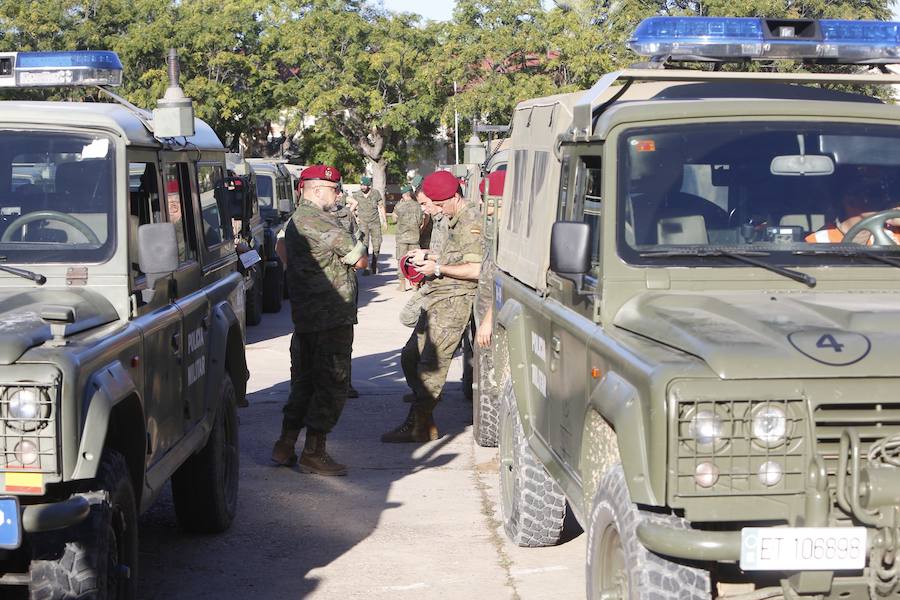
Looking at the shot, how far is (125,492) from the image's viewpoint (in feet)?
15.6

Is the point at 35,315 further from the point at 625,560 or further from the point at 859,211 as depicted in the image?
the point at 859,211

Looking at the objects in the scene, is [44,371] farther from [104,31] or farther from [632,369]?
[104,31]

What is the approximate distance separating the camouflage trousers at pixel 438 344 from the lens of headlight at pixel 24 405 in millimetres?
5385

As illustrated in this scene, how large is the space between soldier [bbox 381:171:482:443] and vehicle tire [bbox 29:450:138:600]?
4.88 m

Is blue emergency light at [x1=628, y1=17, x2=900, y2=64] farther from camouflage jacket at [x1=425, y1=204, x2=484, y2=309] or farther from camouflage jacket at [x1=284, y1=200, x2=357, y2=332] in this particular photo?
camouflage jacket at [x1=425, y1=204, x2=484, y2=309]

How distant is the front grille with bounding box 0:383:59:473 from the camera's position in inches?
164

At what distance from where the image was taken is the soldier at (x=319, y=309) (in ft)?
27.2

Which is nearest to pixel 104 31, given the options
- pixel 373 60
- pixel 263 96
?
pixel 263 96

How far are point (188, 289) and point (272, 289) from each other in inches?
463

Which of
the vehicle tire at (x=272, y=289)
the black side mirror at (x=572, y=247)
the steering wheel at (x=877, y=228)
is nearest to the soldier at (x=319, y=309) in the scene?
the black side mirror at (x=572, y=247)

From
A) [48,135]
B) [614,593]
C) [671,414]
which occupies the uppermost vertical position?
[48,135]

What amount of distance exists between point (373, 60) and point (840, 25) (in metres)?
42.9

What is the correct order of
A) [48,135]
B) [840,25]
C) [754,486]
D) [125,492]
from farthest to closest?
[840,25] → [48,135] → [125,492] → [754,486]

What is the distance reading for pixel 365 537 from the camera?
7020mm
